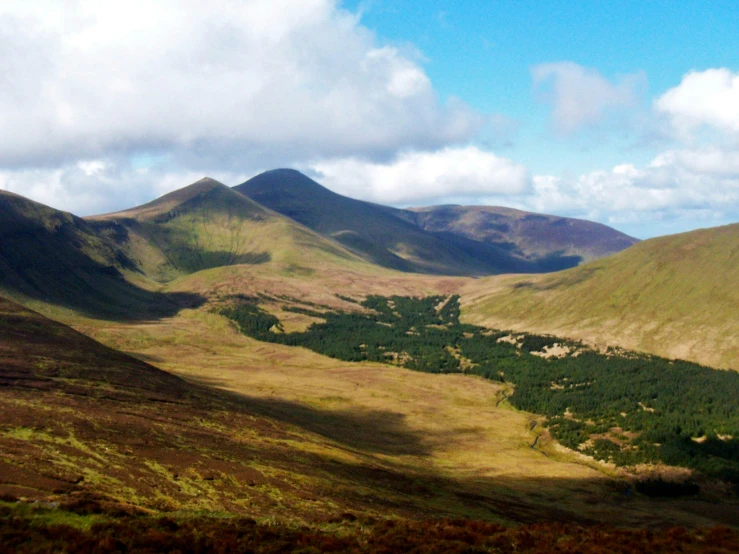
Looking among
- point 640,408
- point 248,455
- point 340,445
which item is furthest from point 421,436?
point 640,408

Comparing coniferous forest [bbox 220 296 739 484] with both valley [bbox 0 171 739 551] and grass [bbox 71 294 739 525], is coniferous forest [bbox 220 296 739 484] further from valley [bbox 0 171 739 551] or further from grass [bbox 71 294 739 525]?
grass [bbox 71 294 739 525]

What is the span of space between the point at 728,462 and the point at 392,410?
71.3 metres

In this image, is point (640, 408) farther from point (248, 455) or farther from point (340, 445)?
point (248, 455)

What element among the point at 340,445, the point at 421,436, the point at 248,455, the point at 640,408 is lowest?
the point at 421,436

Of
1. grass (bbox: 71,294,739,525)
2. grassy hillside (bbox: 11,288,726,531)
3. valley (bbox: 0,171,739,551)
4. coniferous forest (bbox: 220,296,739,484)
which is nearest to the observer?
grassy hillside (bbox: 11,288,726,531)

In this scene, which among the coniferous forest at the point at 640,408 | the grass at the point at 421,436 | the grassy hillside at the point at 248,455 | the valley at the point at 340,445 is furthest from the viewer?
the coniferous forest at the point at 640,408

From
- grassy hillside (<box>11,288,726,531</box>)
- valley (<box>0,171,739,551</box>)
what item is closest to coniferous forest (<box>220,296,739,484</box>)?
valley (<box>0,171,739,551</box>)

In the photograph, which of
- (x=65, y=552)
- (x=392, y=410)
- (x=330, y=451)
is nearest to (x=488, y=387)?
(x=392, y=410)

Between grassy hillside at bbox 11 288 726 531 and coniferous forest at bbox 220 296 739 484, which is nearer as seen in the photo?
grassy hillside at bbox 11 288 726 531

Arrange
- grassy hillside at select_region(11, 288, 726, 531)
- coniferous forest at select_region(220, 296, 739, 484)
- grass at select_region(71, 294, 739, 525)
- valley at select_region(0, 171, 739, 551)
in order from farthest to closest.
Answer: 1. coniferous forest at select_region(220, 296, 739, 484)
2. grass at select_region(71, 294, 739, 525)
3. valley at select_region(0, 171, 739, 551)
4. grassy hillside at select_region(11, 288, 726, 531)

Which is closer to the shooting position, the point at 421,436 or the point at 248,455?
the point at 248,455

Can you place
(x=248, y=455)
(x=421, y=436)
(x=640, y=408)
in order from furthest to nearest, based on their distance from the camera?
(x=640, y=408) → (x=421, y=436) → (x=248, y=455)

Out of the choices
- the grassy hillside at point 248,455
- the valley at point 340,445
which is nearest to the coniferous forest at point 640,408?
the valley at point 340,445

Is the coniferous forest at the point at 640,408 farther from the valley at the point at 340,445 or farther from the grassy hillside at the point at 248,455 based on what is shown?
the grassy hillside at the point at 248,455
